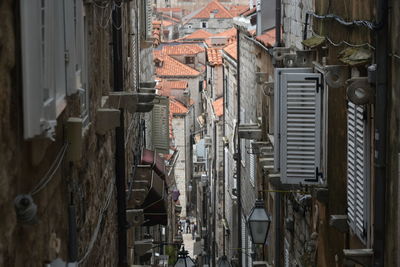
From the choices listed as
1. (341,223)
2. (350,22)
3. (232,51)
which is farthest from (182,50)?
(350,22)

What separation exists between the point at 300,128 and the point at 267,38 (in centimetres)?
630

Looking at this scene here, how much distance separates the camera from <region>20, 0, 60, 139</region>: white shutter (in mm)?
4258

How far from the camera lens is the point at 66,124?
6191mm

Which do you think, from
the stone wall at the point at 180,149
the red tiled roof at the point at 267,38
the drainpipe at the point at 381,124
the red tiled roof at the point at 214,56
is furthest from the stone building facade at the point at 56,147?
the stone wall at the point at 180,149

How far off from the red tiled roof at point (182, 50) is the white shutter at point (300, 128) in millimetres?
53049

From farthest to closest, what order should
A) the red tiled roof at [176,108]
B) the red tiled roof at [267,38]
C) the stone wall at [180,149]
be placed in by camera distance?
the stone wall at [180,149], the red tiled roof at [176,108], the red tiled roof at [267,38]

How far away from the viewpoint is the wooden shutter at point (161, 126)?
23.4m

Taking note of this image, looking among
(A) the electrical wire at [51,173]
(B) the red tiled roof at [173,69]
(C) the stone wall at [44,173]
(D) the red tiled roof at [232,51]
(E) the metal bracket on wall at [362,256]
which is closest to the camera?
(C) the stone wall at [44,173]

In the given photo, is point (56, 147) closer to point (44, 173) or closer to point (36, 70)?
point (44, 173)

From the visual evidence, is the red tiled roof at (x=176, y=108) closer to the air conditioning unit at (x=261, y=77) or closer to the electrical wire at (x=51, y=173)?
the air conditioning unit at (x=261, y=77)

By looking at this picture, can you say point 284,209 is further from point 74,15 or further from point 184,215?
point 184,215

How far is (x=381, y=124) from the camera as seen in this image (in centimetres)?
702

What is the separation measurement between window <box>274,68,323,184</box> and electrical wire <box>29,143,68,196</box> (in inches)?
197

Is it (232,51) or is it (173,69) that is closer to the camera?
(232,51)
